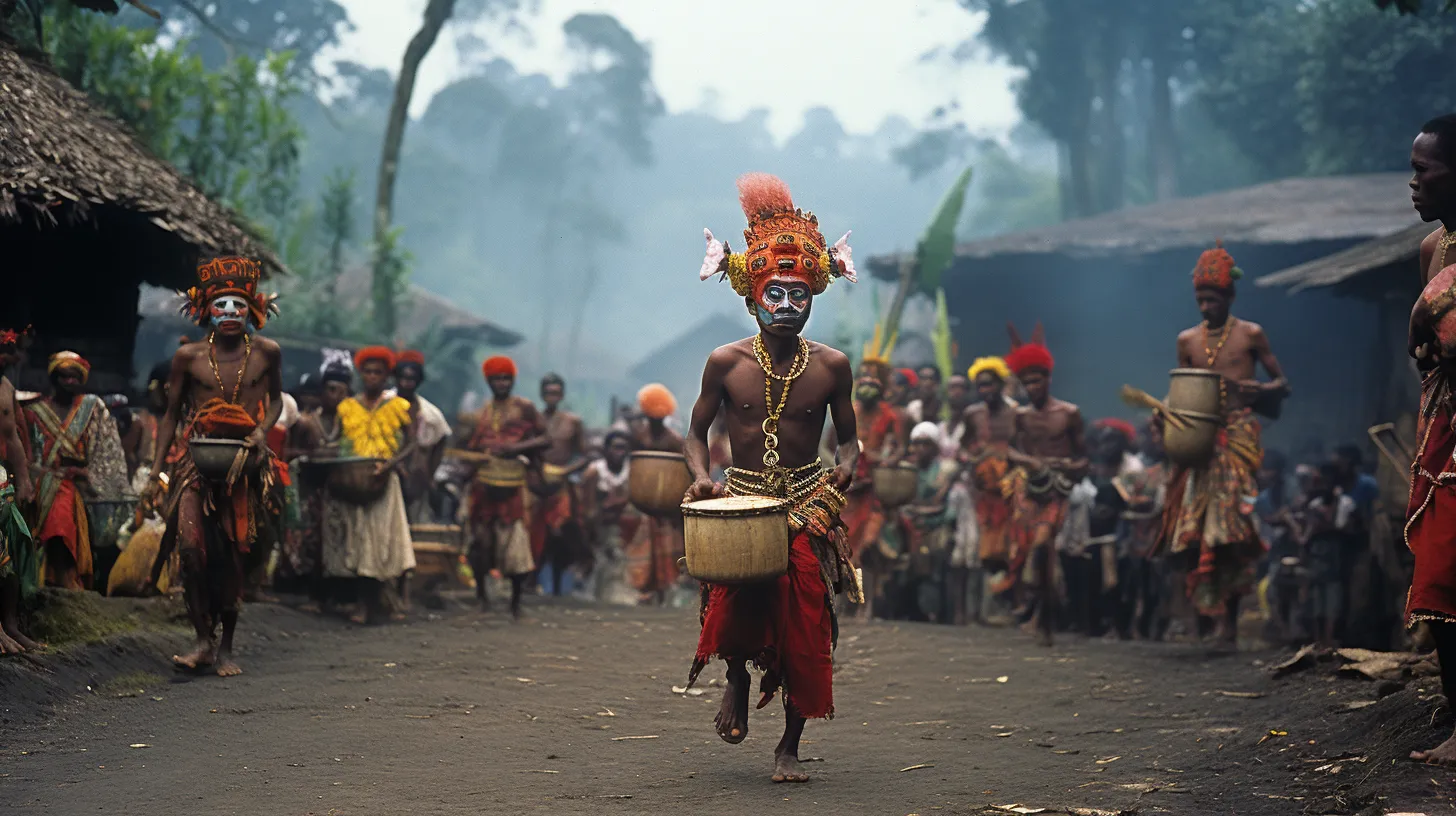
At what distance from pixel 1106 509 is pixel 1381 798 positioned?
8380 millimetres

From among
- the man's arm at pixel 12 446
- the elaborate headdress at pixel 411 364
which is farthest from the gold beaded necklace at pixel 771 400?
the elaborate headdress at pixel 411 364

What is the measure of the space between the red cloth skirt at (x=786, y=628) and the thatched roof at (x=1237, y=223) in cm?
1473

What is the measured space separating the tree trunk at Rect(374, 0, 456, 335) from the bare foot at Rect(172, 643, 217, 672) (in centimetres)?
1717

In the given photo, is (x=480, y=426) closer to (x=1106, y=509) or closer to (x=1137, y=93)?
(x=1106, y=509)

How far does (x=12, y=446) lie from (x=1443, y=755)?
643 centimetres

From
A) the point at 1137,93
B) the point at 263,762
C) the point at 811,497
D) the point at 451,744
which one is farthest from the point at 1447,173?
the point at 1137,93

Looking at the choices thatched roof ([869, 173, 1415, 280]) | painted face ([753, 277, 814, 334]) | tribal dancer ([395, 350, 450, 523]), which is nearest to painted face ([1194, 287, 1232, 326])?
painted face ([753, 277, 814, 334])

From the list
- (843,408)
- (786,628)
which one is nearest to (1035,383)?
(843,408)

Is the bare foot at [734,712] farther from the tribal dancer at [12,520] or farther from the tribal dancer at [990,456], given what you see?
the tribal dancer at [990,456]

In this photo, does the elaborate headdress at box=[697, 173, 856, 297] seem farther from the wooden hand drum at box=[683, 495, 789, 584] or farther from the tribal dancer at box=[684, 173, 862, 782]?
the wooden hand drum at box=[683, 495, 789, 584]

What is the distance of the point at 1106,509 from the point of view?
1333cm

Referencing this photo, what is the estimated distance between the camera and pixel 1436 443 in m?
5.50

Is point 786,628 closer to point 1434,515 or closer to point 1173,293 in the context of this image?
point 1434,515

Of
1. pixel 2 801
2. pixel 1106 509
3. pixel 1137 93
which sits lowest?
pixel 2 801
